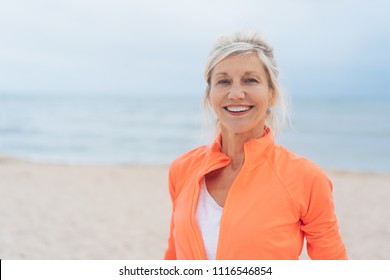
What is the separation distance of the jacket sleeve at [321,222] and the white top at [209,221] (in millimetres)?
267

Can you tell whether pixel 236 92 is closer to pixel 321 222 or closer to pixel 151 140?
pixel 321 222

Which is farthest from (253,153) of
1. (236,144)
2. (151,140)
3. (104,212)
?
(151,140)

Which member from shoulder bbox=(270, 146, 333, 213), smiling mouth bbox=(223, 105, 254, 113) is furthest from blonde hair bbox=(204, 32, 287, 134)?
shoulder bbox=(270, 146, 333, 213)

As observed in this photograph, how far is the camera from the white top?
1.41 metres

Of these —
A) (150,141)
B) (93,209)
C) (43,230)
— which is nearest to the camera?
(43,230)

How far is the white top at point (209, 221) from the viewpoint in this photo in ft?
4.64

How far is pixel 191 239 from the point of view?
1413 mm

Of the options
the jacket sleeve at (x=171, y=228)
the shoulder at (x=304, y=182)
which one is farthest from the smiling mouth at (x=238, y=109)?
the jacket sleeve at (x=171, y=228)

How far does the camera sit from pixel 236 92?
1.42 meters

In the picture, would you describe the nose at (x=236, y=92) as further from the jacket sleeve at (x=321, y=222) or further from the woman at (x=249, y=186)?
the jacket sleeve at (x=321, y=222)

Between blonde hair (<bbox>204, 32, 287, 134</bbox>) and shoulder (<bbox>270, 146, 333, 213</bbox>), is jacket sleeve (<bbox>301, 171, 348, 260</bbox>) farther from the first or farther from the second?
blonde hair (<bbox>204, 32, 287, 134</bbox>)
